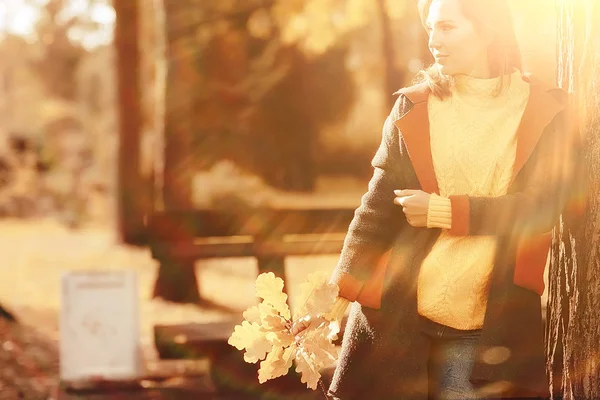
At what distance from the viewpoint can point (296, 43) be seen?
904 cm

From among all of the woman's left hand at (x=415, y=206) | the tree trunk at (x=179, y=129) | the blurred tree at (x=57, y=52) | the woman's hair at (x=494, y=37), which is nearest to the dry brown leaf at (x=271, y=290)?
the woman's left hand at (x=415, y=206)

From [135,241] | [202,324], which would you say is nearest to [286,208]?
[202,324]

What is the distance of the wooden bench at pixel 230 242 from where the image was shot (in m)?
4.24

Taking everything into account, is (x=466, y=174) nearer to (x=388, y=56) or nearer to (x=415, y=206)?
(x=415, y=206)

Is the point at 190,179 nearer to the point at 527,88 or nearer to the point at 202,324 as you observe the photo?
the point at 202,324

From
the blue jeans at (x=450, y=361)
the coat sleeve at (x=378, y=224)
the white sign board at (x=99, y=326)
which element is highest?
the coat sleeve at (x=378, y=224)

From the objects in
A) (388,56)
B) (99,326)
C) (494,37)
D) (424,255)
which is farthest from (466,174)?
(388,56)

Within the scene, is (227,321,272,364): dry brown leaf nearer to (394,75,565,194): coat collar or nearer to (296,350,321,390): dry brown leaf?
(296,350,321,390): dry brown leaf

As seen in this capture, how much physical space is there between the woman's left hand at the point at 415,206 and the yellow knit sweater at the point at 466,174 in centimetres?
2

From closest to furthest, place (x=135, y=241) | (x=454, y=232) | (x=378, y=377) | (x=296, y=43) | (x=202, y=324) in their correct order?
(x=454, y=232)
(x=378, y=377)
(x=202, y=324)
(x=296, y=43)
(x=135, y=241)

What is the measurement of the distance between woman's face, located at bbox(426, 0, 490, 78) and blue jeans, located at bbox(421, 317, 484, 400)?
26.2 inches

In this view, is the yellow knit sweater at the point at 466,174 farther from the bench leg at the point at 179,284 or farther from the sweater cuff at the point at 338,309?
the bench leg at the point at 179,284

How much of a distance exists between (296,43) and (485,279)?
23.6 feet

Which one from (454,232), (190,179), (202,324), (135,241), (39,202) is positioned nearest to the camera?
(454,232)
